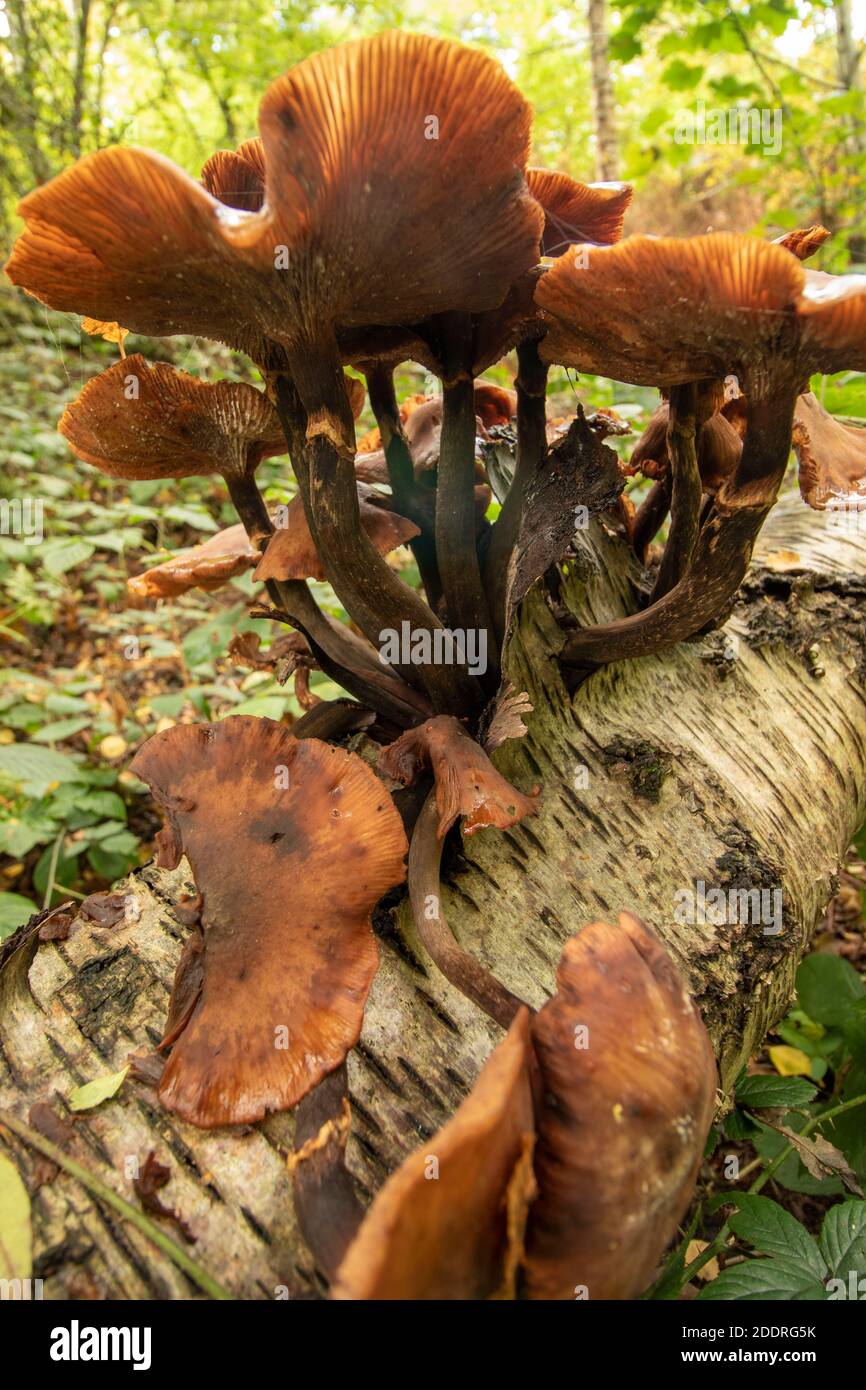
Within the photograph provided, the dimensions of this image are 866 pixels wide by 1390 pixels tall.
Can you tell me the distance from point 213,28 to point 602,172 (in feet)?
19.7

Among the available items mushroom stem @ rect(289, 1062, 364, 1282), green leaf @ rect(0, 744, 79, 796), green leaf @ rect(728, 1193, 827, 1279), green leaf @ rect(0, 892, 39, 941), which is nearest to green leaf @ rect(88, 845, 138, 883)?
green leaf @ rect(0, 744, 79, 796)

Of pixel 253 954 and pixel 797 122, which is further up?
pixel 797 122

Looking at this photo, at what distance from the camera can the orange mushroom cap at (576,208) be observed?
2.08 meters

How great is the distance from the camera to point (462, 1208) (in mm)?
1094

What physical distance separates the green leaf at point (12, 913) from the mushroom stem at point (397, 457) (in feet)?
6.02

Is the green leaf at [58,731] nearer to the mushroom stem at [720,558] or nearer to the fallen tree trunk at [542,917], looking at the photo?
the fallen tree trunk at [542,917]

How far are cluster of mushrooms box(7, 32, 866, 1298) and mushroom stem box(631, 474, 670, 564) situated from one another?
10cm

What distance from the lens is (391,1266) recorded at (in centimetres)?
101

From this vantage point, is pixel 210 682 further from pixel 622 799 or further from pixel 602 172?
pixel 602 172

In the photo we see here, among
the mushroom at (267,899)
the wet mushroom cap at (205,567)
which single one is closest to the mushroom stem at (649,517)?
the wet mushroom cap at (205,567)

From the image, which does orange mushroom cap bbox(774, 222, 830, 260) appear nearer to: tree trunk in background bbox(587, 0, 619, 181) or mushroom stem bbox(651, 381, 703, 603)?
mushroom stem bbox(651, 381, 703, 603)
